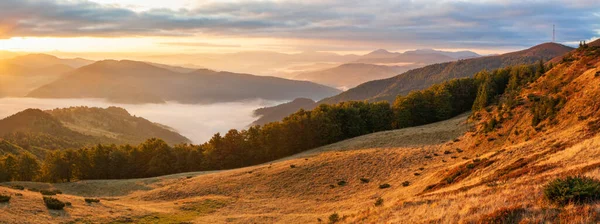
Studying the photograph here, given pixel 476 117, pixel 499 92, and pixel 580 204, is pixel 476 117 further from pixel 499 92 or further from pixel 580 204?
pixel 580 204

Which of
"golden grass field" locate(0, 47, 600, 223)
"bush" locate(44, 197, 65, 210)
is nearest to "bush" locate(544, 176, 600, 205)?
"golden grass field" locate(0, 47, 600, 223)

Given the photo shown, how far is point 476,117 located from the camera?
76875mm

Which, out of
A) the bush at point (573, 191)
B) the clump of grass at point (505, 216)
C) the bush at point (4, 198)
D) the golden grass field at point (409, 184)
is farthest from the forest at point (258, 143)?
the clump of grass at point (505, 216)

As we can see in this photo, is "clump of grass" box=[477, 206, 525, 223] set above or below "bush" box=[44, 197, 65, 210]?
above

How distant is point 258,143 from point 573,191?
9470 centimetres

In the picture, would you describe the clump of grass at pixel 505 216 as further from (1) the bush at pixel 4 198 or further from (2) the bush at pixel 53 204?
(1) the bush at pixel 4 198

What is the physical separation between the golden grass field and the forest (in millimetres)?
28456

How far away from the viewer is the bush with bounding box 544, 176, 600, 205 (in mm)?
16141

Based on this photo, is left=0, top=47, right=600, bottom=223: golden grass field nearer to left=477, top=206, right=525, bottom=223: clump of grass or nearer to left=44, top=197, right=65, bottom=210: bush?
left=477, top=206, right=525, bottom=223: clump of grass

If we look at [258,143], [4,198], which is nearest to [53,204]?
[4,198]

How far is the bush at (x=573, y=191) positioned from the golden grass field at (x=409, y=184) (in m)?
0.58

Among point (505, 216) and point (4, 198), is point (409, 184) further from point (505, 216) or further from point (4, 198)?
point (4, 198)

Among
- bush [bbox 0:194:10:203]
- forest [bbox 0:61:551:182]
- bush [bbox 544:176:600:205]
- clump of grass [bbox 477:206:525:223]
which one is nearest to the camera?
clump of grass [bbox 477:206:525:223]

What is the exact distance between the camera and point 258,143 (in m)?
108
